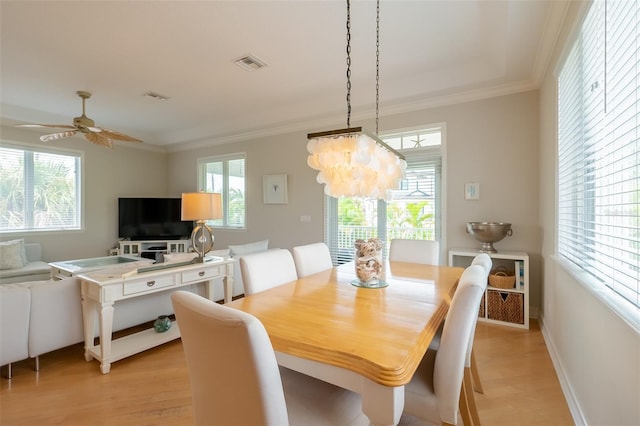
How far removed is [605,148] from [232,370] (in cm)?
185

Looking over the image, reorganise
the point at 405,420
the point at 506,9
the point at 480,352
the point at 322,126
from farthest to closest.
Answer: the point at 322,126
the point at 480,352
the point at 506,9
the point at 405,420

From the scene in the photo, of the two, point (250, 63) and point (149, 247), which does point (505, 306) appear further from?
point (149, 247)

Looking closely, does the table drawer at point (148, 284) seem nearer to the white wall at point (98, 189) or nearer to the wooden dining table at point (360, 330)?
the wooden dining table at point (360, 330)

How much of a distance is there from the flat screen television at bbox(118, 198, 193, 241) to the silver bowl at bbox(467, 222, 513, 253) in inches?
198

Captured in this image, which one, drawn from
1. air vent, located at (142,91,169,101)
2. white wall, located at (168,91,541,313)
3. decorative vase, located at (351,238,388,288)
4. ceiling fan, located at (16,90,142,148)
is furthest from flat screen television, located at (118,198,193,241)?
decorative vase, located at (351,238,388,288)

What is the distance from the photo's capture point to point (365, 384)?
36.6 inches

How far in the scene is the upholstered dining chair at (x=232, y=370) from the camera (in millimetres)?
784

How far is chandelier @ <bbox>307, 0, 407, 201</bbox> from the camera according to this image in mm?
1599

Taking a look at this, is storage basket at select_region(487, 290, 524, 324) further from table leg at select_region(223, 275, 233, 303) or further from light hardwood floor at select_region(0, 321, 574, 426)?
table leg at select_region(223, 275, 233, 303)

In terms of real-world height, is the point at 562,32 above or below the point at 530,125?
above

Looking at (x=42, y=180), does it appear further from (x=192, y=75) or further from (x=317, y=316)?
(x=317, y=316)

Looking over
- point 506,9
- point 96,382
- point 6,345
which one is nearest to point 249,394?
point 96,382

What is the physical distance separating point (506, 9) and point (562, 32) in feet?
1.36

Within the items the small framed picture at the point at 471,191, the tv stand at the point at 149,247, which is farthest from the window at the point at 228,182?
the small framed picture at the point at 471,191
